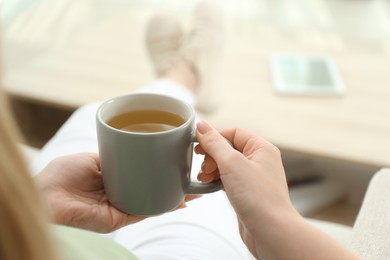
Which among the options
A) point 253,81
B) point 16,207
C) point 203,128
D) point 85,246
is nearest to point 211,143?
Answer: point 203,128

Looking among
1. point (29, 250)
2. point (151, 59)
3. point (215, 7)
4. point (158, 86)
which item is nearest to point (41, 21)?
point (151, 59)

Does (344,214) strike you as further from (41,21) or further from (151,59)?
(41,21)

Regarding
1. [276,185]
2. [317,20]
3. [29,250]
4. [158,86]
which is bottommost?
[317,20]

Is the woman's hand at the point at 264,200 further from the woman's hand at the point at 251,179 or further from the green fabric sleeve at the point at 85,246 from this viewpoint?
the green fabric sleeve at the point at 85,246

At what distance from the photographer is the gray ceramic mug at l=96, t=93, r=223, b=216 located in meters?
0.50

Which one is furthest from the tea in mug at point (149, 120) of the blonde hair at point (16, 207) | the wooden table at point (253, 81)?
the wooden table at point (253, 81)

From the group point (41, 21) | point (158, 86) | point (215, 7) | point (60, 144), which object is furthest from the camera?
point (41, 21)

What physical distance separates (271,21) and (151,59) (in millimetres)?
599

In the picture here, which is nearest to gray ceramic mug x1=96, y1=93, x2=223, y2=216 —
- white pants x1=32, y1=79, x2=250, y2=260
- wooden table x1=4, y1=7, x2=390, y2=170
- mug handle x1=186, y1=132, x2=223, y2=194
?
mug handle x1=186, y1=132, x2=223, y2=194

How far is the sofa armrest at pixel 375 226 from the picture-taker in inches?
22.9

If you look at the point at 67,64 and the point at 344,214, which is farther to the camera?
the point at 67,64

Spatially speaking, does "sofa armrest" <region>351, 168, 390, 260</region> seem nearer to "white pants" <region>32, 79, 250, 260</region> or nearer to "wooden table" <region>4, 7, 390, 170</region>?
"white pants" <region>32, 79, 250, 260</region>

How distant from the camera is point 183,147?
20.8 inches

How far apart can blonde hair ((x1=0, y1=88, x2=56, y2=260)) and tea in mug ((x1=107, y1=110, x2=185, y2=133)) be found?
27 cm
